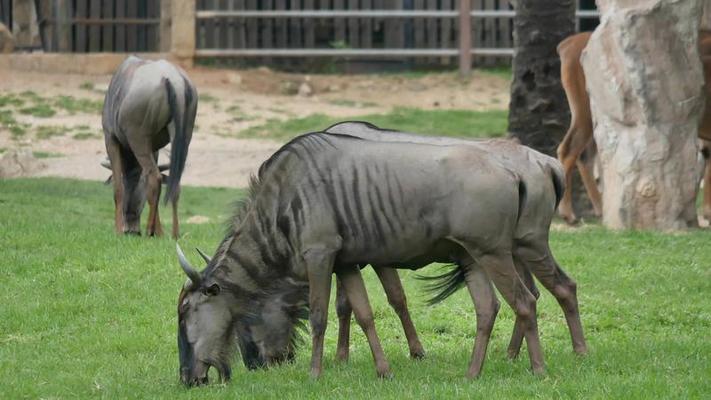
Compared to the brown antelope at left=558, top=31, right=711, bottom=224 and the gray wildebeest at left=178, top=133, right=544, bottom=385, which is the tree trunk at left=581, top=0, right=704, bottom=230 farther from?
the gray wildebeest at left=178, top=133, right=544, bottom=385

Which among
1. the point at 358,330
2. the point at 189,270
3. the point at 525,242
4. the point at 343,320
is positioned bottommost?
the point at 358,330

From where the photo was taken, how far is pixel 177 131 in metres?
13.0

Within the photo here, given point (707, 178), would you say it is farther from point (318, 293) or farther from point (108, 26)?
point (108, 26)

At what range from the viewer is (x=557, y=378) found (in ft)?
25.2

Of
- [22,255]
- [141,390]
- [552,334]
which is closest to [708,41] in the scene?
[552,334]

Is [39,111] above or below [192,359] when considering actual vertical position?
above

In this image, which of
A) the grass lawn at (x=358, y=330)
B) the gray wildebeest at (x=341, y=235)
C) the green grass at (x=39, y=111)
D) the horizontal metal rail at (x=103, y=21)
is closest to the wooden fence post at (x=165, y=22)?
the horizontal metal rail at (x=103, y=21)

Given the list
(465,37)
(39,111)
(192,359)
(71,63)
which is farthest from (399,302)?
(465,37)

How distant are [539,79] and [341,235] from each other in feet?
28.3

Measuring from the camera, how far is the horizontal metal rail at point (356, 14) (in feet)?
87.0

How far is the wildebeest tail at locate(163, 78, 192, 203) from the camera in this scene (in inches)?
511

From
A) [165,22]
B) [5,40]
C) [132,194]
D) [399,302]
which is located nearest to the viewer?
[399,302]

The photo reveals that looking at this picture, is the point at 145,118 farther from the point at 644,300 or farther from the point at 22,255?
the point at 644,300

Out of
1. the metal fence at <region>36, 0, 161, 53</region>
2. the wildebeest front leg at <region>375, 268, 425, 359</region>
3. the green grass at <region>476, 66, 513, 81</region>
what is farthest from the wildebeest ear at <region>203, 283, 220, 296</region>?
the metal fence at <region>36, 0, 161, 53</region>
